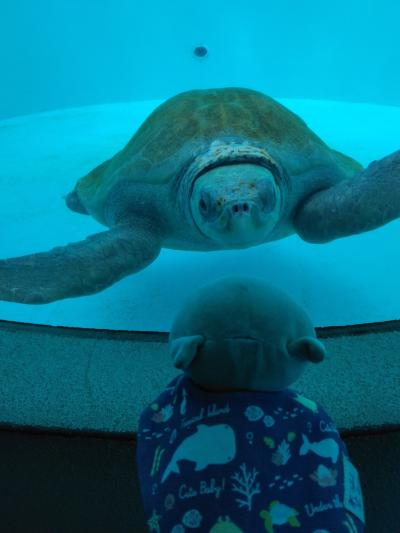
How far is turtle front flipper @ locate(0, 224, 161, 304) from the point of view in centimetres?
98

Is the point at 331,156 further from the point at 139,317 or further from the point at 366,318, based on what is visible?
the point at 139,317

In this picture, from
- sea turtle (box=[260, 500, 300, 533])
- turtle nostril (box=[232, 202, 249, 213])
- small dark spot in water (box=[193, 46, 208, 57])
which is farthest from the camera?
small dark spot in water (box=[193, 46, 208, 57])

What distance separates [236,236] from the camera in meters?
1.16

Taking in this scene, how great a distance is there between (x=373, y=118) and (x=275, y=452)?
2.75 metres

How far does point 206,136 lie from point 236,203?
14.6 inches

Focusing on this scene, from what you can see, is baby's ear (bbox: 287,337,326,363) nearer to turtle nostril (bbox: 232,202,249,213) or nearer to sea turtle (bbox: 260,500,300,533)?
sea turtle (bbox: 260,500,300,533)

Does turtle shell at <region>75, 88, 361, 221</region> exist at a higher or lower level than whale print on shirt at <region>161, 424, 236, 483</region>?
higher

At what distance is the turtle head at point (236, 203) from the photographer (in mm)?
1127

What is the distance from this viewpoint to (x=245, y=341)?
44 centimetres

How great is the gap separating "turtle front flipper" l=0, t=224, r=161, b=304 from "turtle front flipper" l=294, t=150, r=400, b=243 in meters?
0.46

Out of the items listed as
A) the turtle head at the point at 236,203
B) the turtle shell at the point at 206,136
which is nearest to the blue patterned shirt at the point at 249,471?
the turtle head at the point at 236,203

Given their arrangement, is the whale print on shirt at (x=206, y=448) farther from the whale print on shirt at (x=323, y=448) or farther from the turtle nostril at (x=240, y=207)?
the turtle nostril at (x=240, y=207)

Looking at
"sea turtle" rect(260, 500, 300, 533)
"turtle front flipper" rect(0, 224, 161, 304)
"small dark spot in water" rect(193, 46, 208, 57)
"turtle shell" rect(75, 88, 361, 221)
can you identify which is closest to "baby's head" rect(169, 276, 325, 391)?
"sea turtle" rect(260, 500, 300, 533)

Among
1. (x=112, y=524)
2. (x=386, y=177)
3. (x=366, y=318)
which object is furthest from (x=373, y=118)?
(x=112, y=524)
